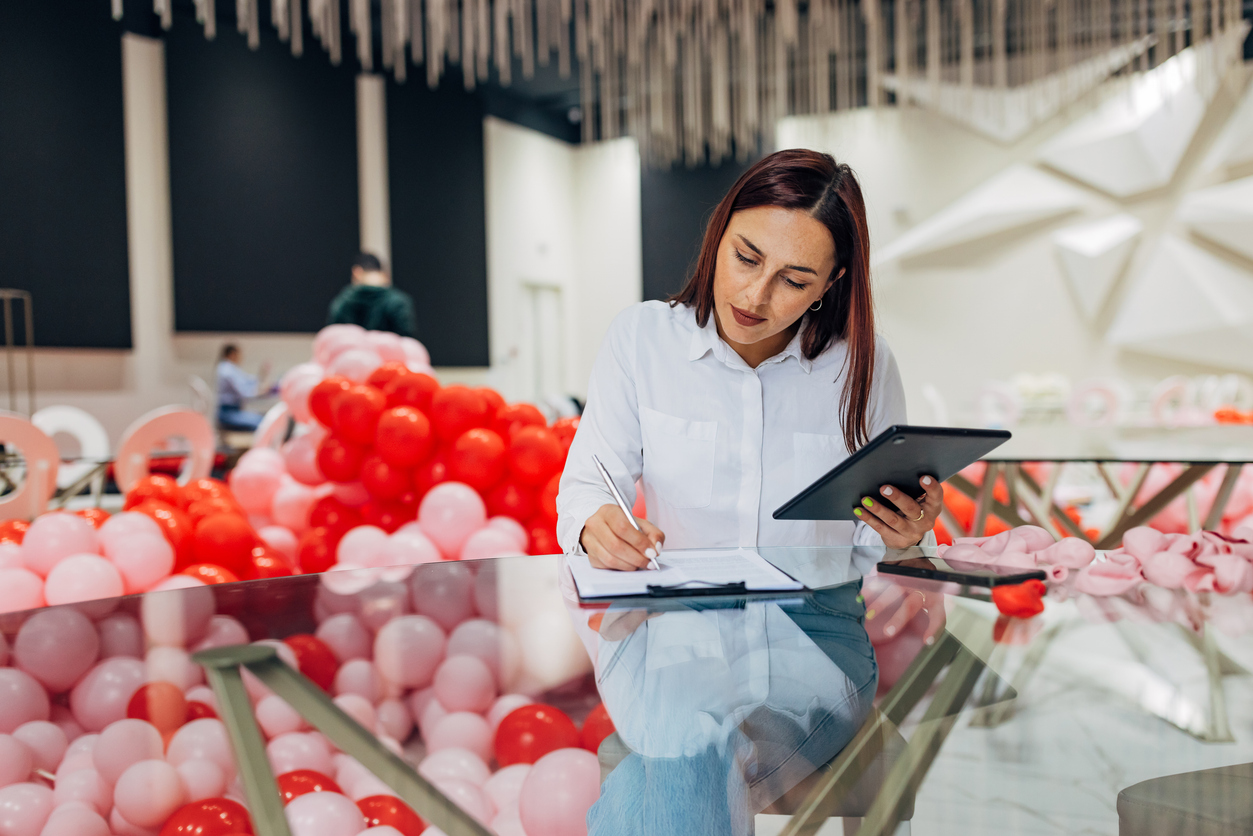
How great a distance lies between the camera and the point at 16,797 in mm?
565

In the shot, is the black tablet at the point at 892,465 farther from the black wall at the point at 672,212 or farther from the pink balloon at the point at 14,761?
the black wall at the point at 672,212

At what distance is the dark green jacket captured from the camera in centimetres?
412

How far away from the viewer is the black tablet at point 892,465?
946mm

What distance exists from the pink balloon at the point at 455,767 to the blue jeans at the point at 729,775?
0.27 ft

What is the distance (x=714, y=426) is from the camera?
1412 mm

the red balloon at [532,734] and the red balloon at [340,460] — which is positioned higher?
the red balloon at [532,734]

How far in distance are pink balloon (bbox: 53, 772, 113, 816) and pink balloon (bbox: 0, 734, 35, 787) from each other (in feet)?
0.07

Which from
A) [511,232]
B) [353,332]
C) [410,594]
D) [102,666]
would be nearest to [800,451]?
[410,594]

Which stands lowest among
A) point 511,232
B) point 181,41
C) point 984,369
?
point 984,369

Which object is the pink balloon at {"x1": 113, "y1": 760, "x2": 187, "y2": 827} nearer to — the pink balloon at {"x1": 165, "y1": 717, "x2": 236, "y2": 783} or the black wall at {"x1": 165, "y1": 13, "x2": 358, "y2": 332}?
the pink balloon at {"x1": 165, "y1": 717, "x2": 236, "y2": 783}

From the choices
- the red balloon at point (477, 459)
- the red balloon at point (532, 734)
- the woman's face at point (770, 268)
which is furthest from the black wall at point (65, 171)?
the red balloon at point (532, 734)

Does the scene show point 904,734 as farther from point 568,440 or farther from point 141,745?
point 568,440

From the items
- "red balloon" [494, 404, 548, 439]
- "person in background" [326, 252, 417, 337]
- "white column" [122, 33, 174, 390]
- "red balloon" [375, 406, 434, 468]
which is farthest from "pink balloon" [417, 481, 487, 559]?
"white column" [122, 33, 174, 390]

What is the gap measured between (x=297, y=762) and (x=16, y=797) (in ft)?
0.59
